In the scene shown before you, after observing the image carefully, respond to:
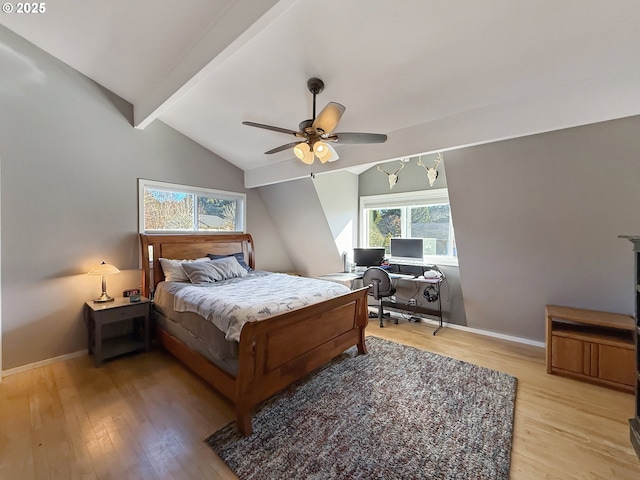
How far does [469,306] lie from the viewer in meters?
3.84

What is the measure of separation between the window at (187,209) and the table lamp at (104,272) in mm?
692

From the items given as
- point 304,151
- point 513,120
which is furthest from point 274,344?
point 513,120

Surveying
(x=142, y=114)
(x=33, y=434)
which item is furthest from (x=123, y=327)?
(x=142, y=114)

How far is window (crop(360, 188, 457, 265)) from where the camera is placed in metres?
4.19

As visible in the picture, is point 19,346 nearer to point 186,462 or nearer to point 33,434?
point 33,434

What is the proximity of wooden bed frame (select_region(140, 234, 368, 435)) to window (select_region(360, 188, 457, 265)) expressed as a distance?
184cm

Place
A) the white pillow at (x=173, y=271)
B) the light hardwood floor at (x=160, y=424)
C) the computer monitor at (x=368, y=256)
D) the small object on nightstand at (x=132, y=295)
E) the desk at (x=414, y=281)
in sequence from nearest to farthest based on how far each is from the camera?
the light hardwood floor at (x=160, y=424) → the small object on nightstand at (x=132, y=295) → the white pillow at (x=173, y=271) → the desk at (x=414, y=281) → the computer monitor at (x=368, y=256)

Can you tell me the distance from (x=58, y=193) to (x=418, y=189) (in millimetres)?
4647

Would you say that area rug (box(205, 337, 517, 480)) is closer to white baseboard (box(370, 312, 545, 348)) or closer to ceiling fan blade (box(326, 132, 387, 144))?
white baseboard (box(370, 312, 545, 348))

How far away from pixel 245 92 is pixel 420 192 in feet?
9.49

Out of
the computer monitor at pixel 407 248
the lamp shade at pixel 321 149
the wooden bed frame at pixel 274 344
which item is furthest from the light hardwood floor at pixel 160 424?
the lamp shade at pixel 321 149

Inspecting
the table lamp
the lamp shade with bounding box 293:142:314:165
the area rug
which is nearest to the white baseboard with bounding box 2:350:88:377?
the table lamp

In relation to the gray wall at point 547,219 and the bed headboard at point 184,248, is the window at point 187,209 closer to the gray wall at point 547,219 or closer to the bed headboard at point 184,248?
the bed headboard at point 184,248

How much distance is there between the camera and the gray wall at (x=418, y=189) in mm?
4051
